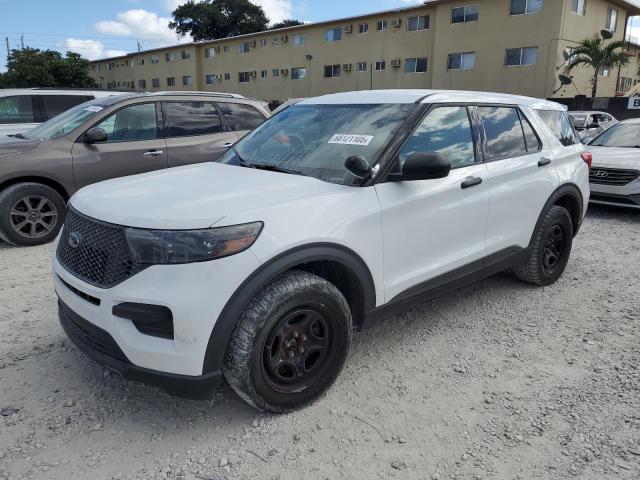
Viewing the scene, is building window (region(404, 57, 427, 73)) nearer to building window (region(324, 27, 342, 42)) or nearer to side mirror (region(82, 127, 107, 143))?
building window (region(324, 27, 342, 42))

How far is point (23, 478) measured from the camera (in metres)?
2.25

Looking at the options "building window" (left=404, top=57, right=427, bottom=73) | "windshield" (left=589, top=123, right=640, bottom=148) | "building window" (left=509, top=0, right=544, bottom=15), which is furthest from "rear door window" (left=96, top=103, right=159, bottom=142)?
"building window" (left=404, top=57, right=427, bottom=73)

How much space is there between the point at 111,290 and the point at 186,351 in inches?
18.6

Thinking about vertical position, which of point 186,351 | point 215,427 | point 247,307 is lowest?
point 215,427

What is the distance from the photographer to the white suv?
2.30 meters

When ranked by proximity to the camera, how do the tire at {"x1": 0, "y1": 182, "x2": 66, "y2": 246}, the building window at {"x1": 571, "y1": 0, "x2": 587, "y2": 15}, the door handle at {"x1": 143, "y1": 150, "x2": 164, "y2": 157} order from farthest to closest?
the building window at {"x1": 571, "y1": 0, "x2": 587, "y2": 15}
the door handle at {"x1": 143, "y1": 150, "x2": 164, "y2": 157}
the tire at {"x1": 0, "y1": 182, "x2": 66, "y2": 246}

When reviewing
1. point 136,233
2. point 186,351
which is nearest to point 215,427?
point 186,351

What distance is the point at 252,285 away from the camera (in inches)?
92.8

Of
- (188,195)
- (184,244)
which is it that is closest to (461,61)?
(188,195)

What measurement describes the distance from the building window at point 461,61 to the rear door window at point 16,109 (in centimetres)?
2450

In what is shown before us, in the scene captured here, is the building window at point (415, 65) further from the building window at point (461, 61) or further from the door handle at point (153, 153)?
the door handle at point (153, 153)

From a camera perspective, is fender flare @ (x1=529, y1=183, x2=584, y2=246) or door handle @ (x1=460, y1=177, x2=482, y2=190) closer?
door handle @ (x1=460, y1=177, x2=482, y2=190)

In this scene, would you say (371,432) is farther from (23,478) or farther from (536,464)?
(23,478)

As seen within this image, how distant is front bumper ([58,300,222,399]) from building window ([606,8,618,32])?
111ft
